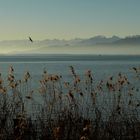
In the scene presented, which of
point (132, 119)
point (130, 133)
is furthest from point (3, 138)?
point (132, 119)

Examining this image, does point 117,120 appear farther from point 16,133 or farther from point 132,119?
point 16,133

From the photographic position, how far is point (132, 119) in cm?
1256

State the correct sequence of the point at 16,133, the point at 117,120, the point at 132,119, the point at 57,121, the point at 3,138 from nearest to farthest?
the point at 16,133, the point at 3,138, the point at 57,121, the point at 117,120, the point at 132,119

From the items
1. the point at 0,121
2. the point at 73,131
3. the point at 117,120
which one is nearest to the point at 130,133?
the point at 117,120

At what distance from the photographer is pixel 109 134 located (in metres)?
10.8

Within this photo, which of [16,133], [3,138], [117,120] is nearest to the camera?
[16,133]

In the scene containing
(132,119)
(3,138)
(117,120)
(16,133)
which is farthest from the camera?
(132,119)

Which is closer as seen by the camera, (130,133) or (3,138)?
(3,138)

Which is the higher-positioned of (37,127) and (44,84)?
(44,84)

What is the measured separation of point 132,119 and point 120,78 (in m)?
1.59

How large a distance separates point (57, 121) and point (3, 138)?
134 cm

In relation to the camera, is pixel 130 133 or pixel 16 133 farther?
pixel 130 133

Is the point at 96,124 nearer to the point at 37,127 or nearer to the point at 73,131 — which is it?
the point at 73,131

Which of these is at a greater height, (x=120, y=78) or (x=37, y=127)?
(x=120, y=78)
